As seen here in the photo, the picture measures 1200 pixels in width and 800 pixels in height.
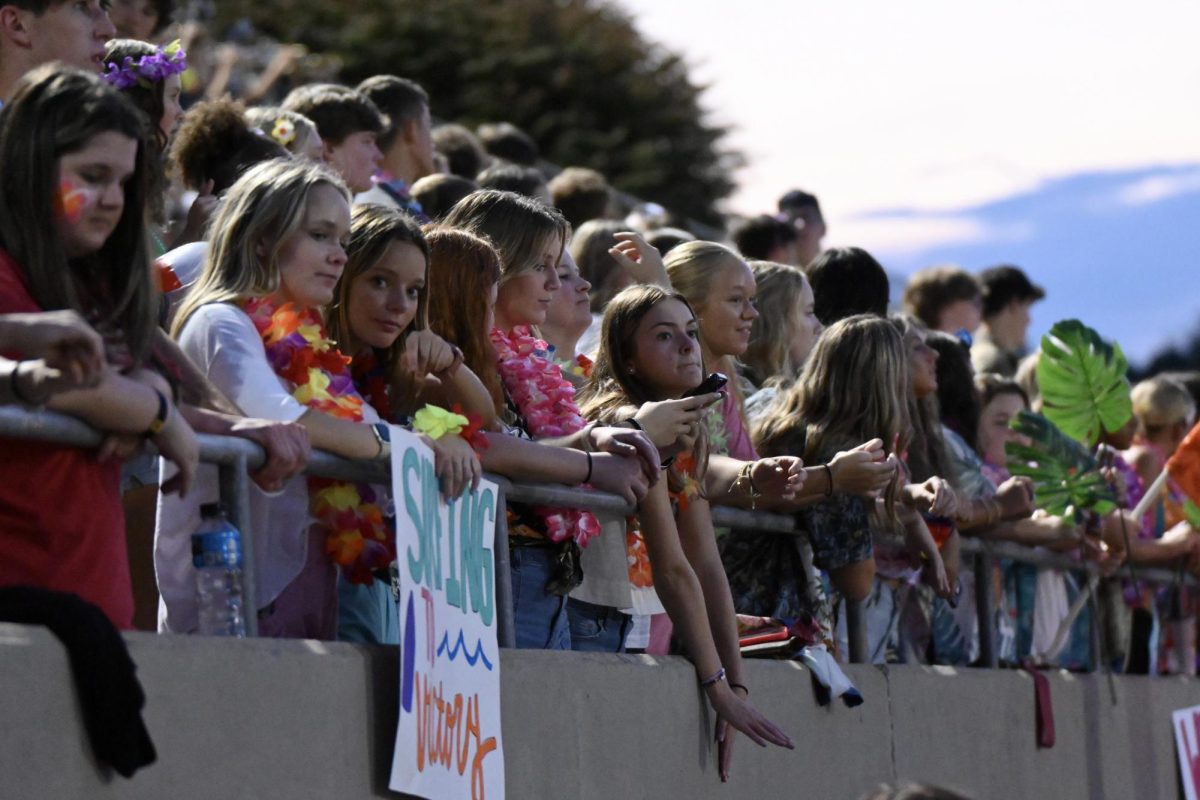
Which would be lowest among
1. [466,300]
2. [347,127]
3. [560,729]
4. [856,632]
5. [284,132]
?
[560,729]

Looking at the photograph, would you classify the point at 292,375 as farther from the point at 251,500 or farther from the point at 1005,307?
→ the point at 1005,307

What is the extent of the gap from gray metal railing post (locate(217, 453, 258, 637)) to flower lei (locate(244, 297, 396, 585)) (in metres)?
0.49

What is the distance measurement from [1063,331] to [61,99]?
6802 millimetres

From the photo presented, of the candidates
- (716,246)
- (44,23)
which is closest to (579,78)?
(716,246)

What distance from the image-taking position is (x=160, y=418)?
426 cm

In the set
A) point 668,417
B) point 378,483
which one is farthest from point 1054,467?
point 378,483

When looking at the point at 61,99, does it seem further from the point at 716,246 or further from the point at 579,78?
the point at 579,78

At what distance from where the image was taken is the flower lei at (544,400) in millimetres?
6078

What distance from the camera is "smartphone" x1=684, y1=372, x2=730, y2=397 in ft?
21.3

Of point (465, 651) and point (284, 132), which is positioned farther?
point (284, 132)

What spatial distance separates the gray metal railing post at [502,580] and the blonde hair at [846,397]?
2.18m

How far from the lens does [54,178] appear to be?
430 centimetres

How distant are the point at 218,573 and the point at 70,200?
88cm

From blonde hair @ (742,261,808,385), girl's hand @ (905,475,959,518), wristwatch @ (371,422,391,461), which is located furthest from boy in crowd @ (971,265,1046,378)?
wristwatch @ (371,422,391,461)
